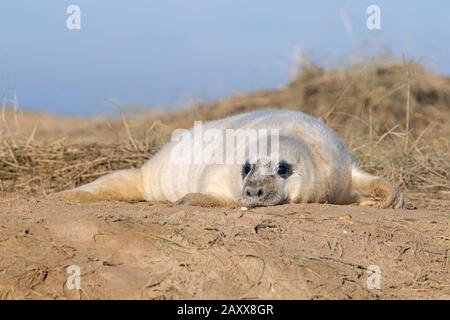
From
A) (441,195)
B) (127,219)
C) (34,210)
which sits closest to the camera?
(127,219)

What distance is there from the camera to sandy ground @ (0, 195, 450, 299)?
147 inches

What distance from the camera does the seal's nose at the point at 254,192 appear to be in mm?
5426

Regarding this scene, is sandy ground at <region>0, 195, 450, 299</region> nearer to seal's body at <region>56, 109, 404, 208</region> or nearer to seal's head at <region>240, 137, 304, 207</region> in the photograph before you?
seal's head at <region>240, 137, 304, 207</region>

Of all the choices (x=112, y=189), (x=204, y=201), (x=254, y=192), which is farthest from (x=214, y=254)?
(x=112, y=189)

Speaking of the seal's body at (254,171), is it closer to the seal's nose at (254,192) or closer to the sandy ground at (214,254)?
the seal's nose at (254,192)

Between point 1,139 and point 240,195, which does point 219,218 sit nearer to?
point 240,195

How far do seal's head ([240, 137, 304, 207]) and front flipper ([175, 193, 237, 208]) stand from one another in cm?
16

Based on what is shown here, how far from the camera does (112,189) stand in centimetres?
641

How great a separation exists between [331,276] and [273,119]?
229 cm

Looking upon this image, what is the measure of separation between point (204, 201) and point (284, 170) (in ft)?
1.77

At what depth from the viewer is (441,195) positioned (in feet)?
23.1

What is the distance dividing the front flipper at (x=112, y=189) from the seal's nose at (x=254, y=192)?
4.20 ft

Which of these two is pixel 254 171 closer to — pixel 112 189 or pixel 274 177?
pixel 274 177
